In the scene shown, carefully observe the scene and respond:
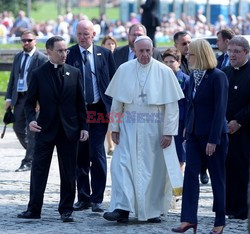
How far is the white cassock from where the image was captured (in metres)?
11.3

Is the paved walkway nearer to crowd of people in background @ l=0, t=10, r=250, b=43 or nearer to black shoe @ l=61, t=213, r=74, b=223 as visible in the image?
black shoe @ l=61, t=213, r=74, b=223

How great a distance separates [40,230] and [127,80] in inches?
74.8

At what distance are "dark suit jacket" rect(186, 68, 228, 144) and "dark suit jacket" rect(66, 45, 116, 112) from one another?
1900 mm

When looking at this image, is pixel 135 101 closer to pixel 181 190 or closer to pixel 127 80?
pixel 127 80

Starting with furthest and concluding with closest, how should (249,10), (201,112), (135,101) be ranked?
(249,10), (135,101), (201,112)

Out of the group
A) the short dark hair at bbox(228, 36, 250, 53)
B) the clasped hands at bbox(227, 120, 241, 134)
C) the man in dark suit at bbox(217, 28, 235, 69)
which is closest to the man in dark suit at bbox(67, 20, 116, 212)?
the clasped hands at bbox(227, 120, 241, 134)

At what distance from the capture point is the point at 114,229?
11.0 m

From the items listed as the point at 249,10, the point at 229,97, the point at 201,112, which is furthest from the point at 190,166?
the point at 249,10

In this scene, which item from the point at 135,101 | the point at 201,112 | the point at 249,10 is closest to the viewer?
the point at 201,112

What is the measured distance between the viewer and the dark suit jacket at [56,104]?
11.4 metres

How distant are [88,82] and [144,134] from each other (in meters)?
1.30

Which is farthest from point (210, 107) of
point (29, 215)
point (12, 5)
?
point (12, 5)

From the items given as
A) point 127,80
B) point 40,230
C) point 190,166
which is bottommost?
point 40,230

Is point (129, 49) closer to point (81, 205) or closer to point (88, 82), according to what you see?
point (88, 82)
